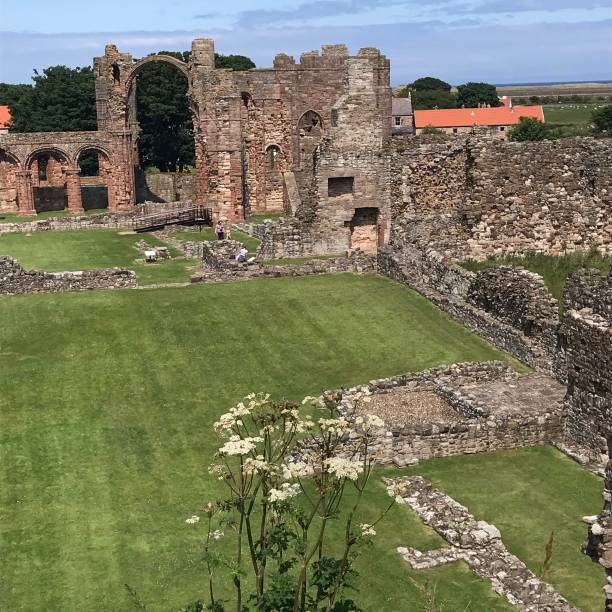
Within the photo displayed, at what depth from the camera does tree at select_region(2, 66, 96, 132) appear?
76.9 metres

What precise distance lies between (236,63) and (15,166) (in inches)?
1768

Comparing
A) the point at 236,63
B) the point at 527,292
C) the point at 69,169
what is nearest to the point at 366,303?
the point at 527,292

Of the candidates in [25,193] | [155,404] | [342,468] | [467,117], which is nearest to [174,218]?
[25,193]

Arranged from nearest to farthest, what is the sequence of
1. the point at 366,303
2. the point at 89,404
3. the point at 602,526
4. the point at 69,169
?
the point at 602,526 < the point at 89,404 < the point at 366,303 < the point at 69,169

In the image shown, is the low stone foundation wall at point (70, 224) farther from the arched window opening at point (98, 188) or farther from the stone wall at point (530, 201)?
the stone wall at point (530, 201)

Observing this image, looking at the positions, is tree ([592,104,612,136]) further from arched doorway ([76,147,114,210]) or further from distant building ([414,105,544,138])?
arched doorway ([76,147,114,210])

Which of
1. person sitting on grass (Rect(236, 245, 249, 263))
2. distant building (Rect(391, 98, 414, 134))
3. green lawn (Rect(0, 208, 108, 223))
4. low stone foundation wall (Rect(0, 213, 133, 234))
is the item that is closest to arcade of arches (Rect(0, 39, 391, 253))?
green lawn (Rect(0, 208, 108, 223))

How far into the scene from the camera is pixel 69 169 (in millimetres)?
48719

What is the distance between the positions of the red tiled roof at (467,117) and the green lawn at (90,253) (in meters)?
102

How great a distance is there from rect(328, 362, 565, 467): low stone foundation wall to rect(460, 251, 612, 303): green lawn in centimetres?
478

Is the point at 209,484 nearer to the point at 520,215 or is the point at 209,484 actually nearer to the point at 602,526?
the point at 602,526

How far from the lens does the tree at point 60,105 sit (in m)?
76.9

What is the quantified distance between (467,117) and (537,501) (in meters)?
129

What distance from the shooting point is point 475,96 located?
175 m
